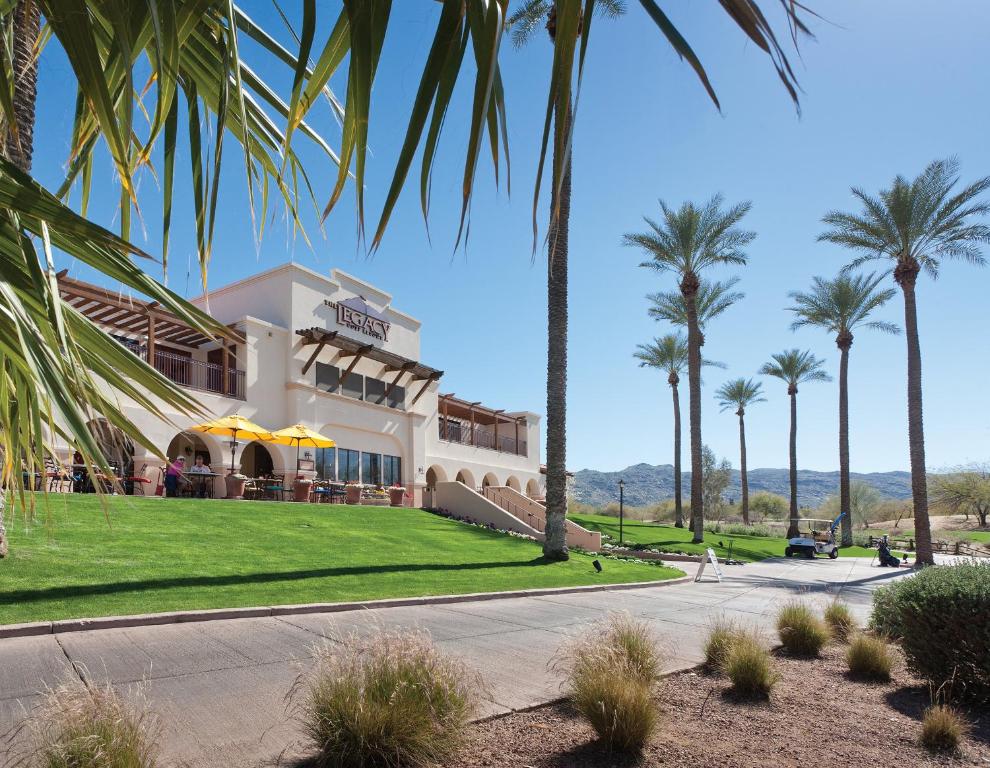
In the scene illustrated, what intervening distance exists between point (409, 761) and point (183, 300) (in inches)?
107

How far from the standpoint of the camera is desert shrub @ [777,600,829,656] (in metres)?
7.64

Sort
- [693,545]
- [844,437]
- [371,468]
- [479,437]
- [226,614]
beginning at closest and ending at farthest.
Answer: [226,614]
[693,545]
[371,468]
[844,437]
[479,437]

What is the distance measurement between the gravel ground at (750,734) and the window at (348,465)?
24930 mm

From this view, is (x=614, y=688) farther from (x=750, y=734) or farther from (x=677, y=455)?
(x=677, y=455)

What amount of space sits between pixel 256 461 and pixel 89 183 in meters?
27.1

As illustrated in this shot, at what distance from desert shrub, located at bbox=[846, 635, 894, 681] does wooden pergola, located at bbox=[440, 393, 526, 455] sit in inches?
1235

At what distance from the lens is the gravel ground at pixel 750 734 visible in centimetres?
426

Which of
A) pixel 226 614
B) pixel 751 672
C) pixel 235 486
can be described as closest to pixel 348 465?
pixel 235 486

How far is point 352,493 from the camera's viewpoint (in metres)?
26.1

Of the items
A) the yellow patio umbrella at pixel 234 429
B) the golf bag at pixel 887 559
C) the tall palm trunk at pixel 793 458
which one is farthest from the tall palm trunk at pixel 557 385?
the tall palm trunk at pixel 793 458

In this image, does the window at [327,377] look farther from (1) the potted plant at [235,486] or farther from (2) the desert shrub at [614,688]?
(2) the desert shrub at [614,688]

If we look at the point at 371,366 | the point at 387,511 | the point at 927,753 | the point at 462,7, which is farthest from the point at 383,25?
the point at 371,366

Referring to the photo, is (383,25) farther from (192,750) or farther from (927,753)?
(927,753)

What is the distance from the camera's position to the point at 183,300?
10.3 ft
